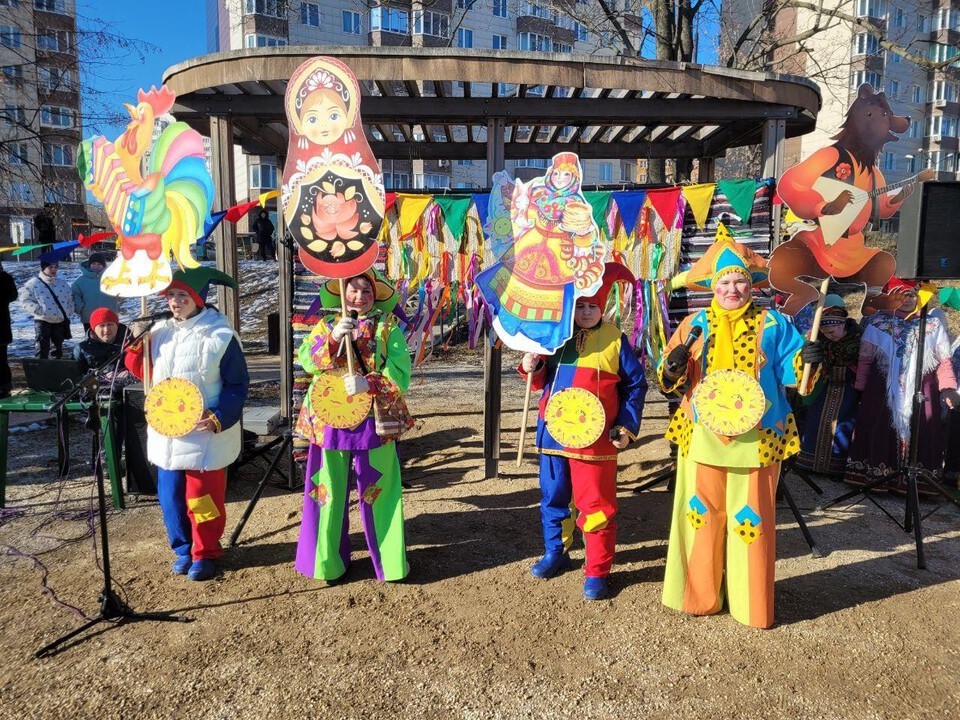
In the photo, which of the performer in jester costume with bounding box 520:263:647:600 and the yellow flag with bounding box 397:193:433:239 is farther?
the yellow flag with bounding box 397:193:433:239

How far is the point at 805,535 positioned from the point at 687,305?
2.16 meters

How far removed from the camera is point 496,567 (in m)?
3.94

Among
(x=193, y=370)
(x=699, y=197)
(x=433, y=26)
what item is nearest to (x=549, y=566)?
(x=193, y=370)

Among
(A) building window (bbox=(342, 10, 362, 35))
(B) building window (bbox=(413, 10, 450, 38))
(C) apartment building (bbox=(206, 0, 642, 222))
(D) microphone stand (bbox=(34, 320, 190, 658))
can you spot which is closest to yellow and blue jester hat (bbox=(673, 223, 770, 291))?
(D) microphone stand (bbox=(34, 320, 190, 658))

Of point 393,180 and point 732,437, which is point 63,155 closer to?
point 393,180

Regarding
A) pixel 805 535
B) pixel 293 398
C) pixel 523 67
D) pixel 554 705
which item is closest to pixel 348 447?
pixel 554 705

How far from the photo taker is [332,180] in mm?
3168

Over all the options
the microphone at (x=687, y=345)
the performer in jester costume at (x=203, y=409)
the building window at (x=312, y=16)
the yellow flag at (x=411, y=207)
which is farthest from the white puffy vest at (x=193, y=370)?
the building window at (x=312, y=16)

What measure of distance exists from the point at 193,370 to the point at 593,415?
210cm

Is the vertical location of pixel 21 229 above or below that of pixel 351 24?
below

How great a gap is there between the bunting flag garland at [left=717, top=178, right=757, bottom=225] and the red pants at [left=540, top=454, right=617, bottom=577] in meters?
2.65

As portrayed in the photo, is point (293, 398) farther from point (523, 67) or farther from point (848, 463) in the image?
point (848, 463)

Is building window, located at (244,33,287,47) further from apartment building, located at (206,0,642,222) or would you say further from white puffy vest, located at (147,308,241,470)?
white puffy vest, located at (147,308,241,470)

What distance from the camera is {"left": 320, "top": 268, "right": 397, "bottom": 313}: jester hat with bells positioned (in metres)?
3.61
